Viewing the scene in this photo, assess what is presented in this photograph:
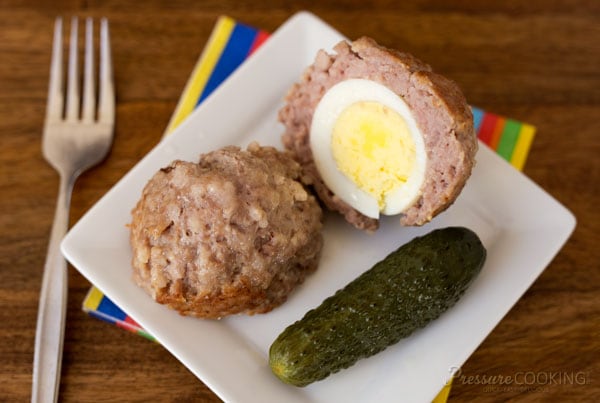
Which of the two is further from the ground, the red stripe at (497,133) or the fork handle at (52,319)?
the red stripe at (497,133)

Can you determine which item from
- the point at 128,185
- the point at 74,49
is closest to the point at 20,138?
the point at 74,49

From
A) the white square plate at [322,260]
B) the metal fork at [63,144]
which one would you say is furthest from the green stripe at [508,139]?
the metal fork at [63,144]

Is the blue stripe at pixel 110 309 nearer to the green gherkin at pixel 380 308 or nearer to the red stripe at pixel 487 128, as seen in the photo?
the green gherkin at pixel 380 308

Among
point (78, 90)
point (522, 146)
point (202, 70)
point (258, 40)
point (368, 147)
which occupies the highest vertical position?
point (368, 147)

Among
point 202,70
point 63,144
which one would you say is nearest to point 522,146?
point 202,70

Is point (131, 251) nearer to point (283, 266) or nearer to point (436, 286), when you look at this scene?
point (283, 266)

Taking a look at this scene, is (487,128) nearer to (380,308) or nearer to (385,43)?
(385,43)
